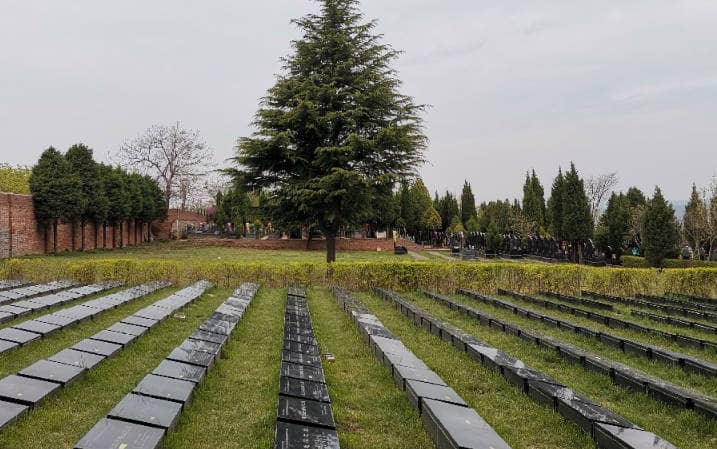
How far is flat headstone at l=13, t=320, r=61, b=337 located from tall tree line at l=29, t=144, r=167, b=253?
2329 cm

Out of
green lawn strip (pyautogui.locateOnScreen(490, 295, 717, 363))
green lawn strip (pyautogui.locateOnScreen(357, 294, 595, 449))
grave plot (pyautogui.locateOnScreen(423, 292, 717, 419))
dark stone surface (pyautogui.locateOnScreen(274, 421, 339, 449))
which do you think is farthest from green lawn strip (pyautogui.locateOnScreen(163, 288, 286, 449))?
green lawn strip (pyautogui.locateOnScreen(490, 295, 717, 363))

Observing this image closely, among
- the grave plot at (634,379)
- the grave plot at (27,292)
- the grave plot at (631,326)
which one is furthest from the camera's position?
the grave plot at (27,292)

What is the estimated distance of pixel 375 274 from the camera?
17.2 meters

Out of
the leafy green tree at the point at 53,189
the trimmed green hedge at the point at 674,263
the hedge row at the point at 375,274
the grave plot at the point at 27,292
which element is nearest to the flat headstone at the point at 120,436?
the grave plot at the point at 27,292

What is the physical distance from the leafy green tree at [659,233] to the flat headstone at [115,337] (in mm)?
28684

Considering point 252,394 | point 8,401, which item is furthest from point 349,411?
point 8,401

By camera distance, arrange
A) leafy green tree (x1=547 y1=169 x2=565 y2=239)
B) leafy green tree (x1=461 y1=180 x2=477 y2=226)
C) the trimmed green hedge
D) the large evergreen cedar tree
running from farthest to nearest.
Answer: leafy green tree (x1=461 y1=180 x2=477 y2=226) → leafy green tree (x1=547 y1=169 x2=565 y2=239) → the trimmed green hedge → the large evergreen cedar tree

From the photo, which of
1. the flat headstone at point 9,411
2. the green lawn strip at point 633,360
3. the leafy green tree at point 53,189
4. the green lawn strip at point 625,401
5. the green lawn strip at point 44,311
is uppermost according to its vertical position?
the leafy green tree at point 53,189

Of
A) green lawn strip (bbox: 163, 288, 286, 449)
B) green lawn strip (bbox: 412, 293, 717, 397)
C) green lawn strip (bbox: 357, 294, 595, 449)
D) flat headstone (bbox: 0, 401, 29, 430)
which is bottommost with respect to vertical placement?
green lawn strip (bbox: 412, 293, 717, 397)

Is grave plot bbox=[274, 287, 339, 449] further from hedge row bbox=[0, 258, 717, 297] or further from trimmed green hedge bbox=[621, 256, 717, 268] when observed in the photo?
trimmed green hedge bbox=[621, 256, 717, 268]

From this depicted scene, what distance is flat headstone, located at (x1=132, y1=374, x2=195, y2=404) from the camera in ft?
15.5

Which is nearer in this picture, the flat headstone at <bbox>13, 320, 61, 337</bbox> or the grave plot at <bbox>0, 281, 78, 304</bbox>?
the flat headstone at <bbox>13, 320, 61, 337</bbox>

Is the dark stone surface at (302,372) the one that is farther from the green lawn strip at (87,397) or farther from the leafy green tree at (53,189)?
the leafy green tree at (53,189)

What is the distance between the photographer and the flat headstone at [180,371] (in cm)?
538
